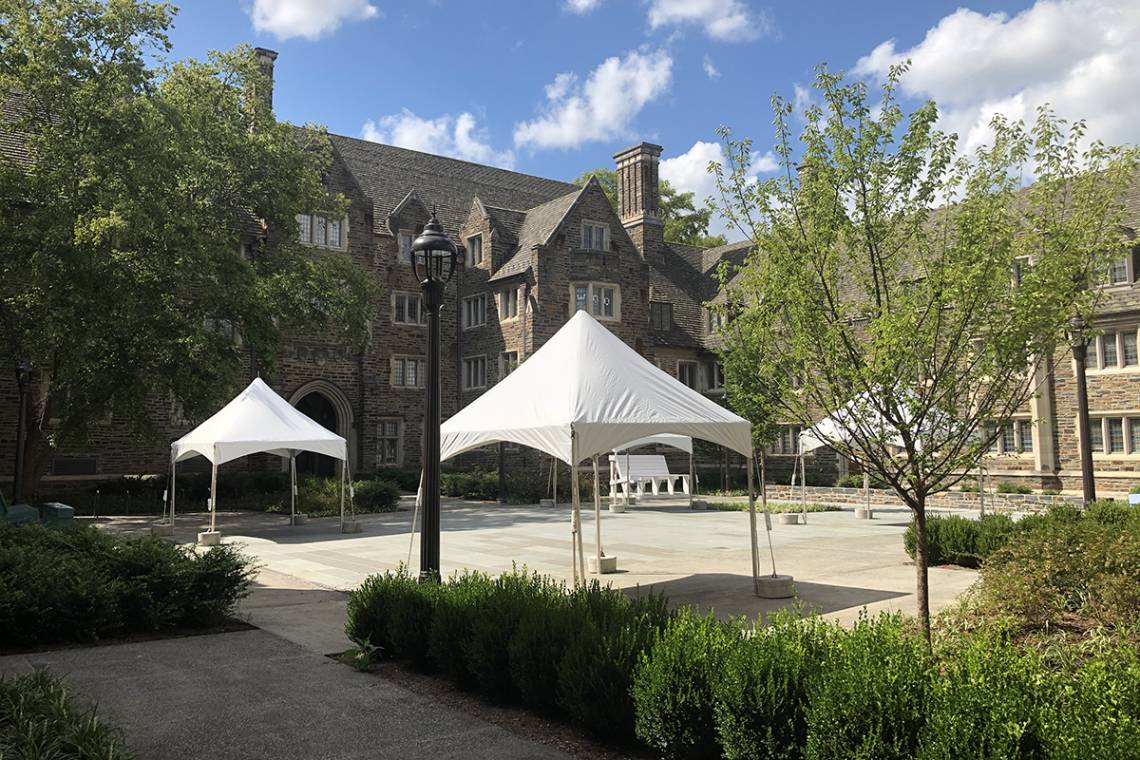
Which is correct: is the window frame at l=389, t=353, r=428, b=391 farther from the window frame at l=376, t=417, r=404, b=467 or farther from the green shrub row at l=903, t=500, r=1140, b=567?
the green shrub row at l=903, t=500, r=1140, b=567

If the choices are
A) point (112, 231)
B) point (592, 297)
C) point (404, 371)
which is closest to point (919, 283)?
point (112, 231)

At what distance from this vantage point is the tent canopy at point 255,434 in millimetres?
17781

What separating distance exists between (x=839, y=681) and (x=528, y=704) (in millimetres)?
2576

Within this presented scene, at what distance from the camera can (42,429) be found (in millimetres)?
22328

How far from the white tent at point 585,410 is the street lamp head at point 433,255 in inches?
84.7

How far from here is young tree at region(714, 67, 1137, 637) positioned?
21.2ft

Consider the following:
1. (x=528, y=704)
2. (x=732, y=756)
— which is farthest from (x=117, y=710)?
(x=732, y=756)

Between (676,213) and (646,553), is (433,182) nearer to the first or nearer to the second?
(676,213)

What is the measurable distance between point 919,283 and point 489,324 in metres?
30.7

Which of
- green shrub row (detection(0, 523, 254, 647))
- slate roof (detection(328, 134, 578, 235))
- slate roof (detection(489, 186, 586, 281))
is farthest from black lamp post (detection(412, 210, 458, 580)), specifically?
slate roof (detection(328, 134, 578, 235))

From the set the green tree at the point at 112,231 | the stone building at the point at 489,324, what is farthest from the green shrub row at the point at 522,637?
the stone building at the point at 489,324

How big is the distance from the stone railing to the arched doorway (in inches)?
617

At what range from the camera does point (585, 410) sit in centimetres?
984

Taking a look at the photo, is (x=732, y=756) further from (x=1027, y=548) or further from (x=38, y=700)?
(x=1027, y=548)
